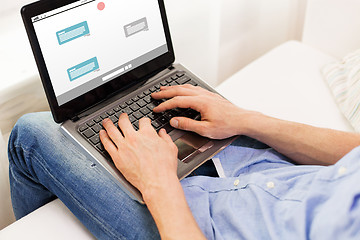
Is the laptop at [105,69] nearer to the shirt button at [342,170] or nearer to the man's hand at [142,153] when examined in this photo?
the man's hand at [142,153]

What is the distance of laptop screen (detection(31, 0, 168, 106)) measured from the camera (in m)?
0.81

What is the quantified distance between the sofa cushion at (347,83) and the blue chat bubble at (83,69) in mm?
681

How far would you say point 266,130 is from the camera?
34.9 inches

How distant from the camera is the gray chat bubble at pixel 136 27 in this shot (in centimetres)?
94

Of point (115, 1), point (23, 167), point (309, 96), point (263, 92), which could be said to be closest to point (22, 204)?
point (23, 167)

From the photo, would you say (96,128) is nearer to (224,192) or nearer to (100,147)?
(100,147)

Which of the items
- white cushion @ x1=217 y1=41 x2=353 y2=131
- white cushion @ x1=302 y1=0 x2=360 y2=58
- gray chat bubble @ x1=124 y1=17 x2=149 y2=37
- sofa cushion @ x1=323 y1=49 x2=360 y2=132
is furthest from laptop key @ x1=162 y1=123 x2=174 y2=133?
white cushion @ x1=302 y1=0 x2=360 y2=58

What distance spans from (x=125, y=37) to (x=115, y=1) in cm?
8

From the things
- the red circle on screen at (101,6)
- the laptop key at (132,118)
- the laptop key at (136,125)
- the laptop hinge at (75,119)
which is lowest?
the laptop key at (136,125)

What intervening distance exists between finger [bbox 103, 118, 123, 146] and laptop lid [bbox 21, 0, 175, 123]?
0.08 meters

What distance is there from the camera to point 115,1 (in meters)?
0.89

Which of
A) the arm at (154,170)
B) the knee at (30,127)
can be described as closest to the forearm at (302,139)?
the arm at (154,170)

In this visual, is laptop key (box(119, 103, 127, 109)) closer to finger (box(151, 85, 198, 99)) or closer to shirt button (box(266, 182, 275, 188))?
finger (box(151, 85, 198, 99))

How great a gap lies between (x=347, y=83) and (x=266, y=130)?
1.43 feet
